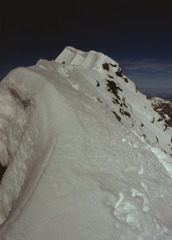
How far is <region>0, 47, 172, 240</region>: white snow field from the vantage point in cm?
554

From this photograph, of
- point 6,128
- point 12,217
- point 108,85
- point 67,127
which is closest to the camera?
point 12,217

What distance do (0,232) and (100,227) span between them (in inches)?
110

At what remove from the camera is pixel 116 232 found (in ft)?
18.3

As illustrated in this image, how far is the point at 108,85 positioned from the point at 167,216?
1437 cm

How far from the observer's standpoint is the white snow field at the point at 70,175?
218 inches

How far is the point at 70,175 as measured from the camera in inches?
261

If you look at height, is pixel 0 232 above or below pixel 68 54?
below

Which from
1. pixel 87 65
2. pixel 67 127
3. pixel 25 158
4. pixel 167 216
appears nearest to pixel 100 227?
pixel 167 216

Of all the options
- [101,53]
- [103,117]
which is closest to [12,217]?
[103,117]

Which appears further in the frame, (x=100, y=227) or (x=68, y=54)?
(x=68, y=54)

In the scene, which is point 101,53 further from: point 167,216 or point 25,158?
point 167,216

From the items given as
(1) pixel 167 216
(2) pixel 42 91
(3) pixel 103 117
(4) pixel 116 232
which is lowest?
(1) pixel 167 216

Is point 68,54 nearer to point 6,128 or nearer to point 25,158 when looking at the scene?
point 6,128

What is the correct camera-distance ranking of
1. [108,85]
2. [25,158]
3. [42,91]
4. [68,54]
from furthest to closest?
1. [68,54]
2. [108,85]
3. [42,91]
4. [25,158]
